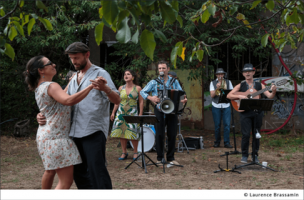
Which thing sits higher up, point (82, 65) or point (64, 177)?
point (82, 65)

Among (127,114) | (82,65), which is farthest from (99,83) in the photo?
(127,114)

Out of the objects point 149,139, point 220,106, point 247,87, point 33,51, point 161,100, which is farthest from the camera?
point 33,51

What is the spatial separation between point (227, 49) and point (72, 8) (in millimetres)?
6386

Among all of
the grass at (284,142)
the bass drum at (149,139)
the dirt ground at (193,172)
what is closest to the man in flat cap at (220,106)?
the dirt ground at (193,172)

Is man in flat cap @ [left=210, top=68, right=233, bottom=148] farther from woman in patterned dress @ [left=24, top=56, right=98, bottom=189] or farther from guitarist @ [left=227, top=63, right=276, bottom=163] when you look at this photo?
woman in patterned dress @ [left=24, top=56, right=98, bottom=189]

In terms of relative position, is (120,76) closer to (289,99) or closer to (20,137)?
(20,137)

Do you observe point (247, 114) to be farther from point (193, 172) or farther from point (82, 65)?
point (82, 65)

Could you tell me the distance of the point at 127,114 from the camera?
730 centimetres

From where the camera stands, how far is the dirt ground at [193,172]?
530cm

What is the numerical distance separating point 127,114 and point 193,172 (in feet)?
6.83

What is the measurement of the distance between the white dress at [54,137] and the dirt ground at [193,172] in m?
2.12

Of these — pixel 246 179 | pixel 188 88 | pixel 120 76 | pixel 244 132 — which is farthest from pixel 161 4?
pixel 188 88

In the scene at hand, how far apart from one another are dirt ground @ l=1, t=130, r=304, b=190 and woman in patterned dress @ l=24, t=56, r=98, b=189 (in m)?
2.05

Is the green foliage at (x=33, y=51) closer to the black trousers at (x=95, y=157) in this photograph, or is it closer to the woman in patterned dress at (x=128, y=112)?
the woman in patterned dress at (x=128, y=112)
